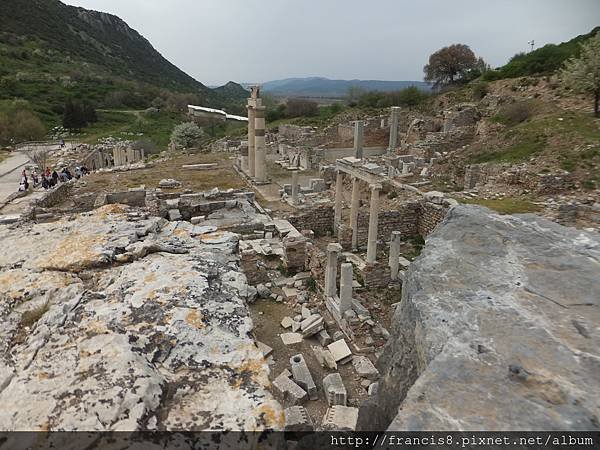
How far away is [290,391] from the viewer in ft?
24.7

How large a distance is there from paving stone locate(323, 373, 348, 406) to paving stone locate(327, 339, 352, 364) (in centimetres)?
91

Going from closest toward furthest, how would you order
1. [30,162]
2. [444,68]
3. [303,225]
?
[303,225], [30,162], [444,68]

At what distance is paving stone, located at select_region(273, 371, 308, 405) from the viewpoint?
740 cm

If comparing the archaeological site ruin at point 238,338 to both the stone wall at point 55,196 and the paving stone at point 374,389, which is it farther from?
the stone wall at point 55,196

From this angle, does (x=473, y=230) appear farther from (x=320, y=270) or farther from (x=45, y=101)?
(x=45, y=101)

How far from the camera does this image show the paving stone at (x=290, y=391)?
7398 millimetres

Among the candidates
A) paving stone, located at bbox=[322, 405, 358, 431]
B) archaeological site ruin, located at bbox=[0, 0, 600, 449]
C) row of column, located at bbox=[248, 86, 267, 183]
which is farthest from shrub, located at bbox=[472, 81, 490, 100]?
paving stone, located at bbox=[322, 405, 358, 431]

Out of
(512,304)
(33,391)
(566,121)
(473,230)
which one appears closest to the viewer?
(33,391)

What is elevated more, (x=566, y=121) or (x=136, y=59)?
(x=136, y=59)

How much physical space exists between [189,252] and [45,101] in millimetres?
65819

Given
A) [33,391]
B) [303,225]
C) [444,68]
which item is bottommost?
[303,225]

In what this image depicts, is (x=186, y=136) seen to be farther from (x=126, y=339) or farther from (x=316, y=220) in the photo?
(x=126, y=339)

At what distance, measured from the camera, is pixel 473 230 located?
338 cm

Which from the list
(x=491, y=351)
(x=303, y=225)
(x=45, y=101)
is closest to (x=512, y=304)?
(x=491, y=351)
